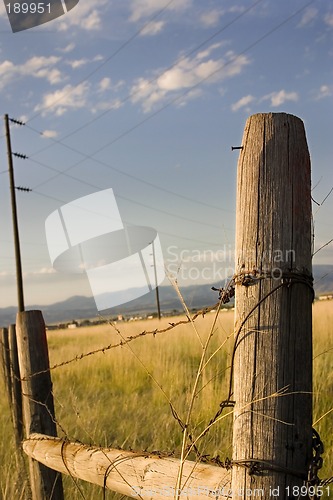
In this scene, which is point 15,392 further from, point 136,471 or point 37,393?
point 136,471

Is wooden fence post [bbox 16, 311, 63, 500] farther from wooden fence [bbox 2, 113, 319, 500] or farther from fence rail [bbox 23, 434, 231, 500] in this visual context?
wooden fence [bbox 2, 113, 319, 500]

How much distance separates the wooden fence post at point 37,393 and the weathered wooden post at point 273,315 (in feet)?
6.99

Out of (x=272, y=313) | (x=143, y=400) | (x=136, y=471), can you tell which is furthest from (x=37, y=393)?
(x=143, y=400)

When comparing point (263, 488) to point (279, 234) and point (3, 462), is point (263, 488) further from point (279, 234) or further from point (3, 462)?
point (3, 462)

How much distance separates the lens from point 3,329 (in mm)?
5500

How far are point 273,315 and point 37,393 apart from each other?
93.7 inches

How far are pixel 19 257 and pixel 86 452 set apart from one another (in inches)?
709

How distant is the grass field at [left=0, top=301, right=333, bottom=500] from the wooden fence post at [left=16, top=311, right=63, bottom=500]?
0.54 ft

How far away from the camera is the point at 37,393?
3.67 m

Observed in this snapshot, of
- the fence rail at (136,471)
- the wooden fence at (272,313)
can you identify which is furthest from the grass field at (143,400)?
the wooden fence at (272,313)

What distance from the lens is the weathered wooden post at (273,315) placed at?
1731 mm

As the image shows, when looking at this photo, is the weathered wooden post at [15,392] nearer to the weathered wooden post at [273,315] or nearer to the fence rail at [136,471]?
the fence rail at [136,471]

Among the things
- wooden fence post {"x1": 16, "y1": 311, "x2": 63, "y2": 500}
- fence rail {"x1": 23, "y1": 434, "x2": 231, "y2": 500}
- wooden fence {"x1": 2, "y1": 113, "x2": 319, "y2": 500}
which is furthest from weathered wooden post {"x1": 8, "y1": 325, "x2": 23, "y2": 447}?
wooden fence {"x1": 2, "y1": 113, "x2": 319, "y2": 500}

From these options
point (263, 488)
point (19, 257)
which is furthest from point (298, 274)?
point (19, 257)
